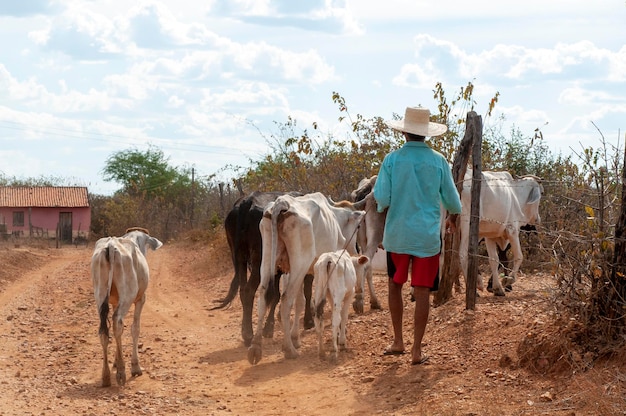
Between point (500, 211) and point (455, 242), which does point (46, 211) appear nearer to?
point (500, 211)

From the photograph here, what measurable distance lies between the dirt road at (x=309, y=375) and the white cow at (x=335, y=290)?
0.88ft

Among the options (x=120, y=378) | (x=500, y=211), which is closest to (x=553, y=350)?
(x=120, y=378)

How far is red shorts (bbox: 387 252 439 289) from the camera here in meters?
7.65

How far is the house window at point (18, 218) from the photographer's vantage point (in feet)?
158

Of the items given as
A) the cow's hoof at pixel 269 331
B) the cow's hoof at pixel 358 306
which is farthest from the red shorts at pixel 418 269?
the cow's hoof at pixel 358 306

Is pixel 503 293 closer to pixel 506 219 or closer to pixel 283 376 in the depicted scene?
pixel 506 219

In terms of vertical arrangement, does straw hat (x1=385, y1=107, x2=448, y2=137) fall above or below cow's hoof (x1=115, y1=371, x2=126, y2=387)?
above

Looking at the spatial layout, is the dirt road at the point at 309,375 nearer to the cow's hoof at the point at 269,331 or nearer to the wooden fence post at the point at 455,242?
the cow's hoof at the point at 269,331

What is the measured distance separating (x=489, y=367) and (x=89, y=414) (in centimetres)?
333

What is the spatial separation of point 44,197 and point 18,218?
194 cm

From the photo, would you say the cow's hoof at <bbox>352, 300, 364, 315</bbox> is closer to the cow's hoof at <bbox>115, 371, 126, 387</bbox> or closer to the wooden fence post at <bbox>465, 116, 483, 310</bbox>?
the wooden fence post at <bbox>465, 116, 483, 310</bbox>

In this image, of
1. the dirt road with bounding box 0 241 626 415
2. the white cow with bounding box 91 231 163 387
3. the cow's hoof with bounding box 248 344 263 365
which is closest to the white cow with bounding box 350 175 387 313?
the dirt road with bounding box 0 241 626 415

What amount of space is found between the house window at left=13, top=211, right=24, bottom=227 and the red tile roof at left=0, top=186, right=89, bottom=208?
1.76ft

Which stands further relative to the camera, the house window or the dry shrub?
the house window
